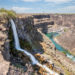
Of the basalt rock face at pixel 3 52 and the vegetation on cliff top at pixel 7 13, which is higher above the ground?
the vegetation on cliff top at pixel 7 13

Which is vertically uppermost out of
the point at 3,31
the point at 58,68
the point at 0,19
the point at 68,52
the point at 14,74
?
the point at 0,19

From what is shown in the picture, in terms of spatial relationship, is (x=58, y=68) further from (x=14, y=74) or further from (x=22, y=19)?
(x=22, y=19)

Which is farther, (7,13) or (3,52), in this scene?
(7,13)

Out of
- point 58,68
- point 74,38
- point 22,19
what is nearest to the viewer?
point 58,68

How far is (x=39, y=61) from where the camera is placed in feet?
85.6

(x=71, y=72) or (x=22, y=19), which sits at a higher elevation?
(x=22, y=19)

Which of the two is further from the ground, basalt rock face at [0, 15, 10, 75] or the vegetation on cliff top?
the vegetation on cliff top

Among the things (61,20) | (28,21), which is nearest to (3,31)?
(28,21)

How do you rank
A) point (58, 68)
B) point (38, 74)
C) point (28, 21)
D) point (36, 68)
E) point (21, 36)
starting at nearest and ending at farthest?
point (38, 74)
point (36, 68)
point (58, 68)
point (21, 36)
point (28, 21)

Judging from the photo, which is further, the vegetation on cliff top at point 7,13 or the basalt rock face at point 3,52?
the vegetation on cliff top at point 7,13

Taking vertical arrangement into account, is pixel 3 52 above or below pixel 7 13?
below

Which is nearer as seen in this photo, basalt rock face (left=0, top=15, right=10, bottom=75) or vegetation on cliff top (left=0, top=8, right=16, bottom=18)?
basalt rock face (left=0, top=15, right=10, bottom=75)

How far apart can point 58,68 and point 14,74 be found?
13534mm

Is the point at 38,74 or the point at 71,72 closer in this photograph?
the point at 38,74
